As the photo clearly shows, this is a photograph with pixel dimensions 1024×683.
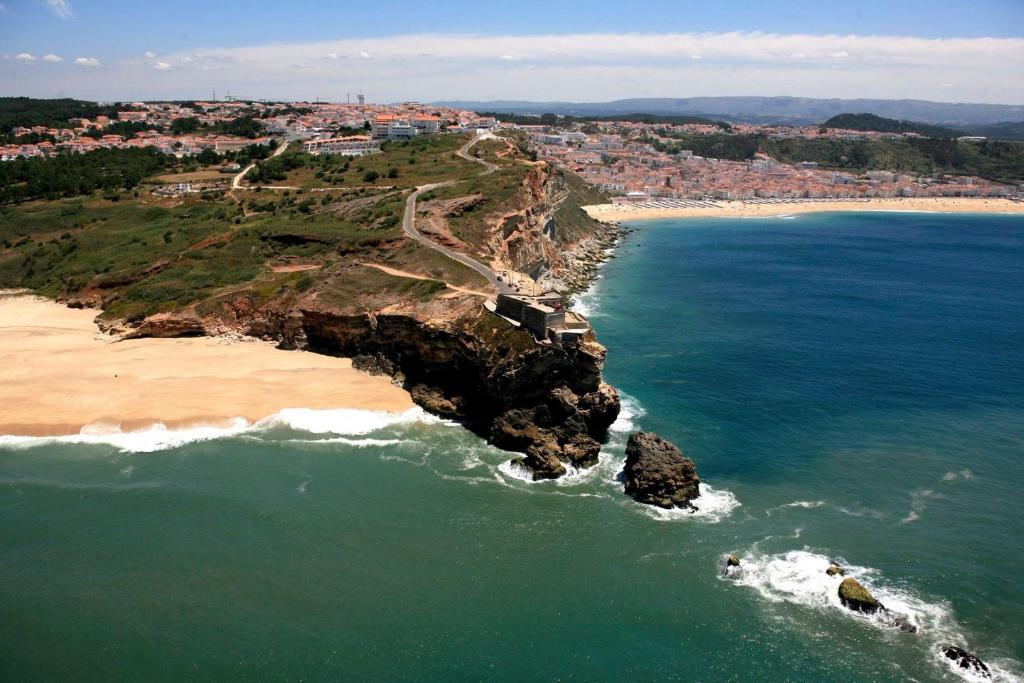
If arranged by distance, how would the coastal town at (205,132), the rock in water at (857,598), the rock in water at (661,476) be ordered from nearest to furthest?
the rock in water at (857,598) → the rock in water at (661,476) → the coastal town at (205,132)

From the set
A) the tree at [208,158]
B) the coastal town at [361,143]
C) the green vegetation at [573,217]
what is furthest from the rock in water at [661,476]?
the tree at [208,158]

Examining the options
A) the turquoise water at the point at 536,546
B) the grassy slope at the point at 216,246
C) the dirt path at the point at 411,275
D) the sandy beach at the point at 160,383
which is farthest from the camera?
the grassy slope at the point at 216,246

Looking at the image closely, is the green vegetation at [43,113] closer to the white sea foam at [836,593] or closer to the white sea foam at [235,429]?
the white sea foam at [235,429]

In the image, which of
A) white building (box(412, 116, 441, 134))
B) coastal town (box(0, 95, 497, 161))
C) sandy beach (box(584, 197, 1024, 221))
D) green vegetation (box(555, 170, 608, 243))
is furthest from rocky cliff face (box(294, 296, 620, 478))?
sandy beach (box(584, 197, 1024, 221))

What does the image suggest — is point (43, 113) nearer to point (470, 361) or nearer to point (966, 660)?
point (470, 361)

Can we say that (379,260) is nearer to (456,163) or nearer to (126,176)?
(456,163)

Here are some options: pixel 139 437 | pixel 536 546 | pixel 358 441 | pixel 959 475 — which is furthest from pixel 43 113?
pixel 959 475
